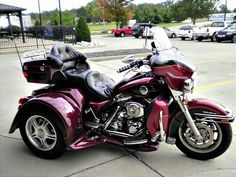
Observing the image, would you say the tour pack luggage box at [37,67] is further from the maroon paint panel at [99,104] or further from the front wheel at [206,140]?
the front wheel at [206,140]

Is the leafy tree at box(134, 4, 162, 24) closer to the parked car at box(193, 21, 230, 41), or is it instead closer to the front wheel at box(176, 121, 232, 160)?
the parked car at box(193, 21, 230, 41)

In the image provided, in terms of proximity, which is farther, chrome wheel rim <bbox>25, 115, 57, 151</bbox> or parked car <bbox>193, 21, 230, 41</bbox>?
parked car <bbox>193, 21, 230, 41</bbox>

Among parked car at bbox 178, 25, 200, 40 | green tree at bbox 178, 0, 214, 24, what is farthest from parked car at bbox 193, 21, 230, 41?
green tree at bbox 178, 0, 214, 24

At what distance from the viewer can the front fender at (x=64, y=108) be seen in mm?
3520

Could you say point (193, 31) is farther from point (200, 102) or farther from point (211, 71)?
point (200, 102)

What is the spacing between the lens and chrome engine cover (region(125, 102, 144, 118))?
341cm

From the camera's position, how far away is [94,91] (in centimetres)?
369

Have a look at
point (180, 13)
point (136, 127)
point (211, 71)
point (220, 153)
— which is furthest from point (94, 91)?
point (180, 13)

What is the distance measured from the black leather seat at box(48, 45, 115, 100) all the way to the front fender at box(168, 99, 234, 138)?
2.74 feet

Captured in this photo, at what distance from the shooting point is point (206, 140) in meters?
3.56

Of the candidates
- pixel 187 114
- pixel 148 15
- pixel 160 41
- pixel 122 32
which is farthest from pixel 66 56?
pixel 148 15

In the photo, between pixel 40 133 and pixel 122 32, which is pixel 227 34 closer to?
pixel 122 32

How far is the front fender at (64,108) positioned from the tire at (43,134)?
71 millimetres

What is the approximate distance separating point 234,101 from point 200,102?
2860mm
